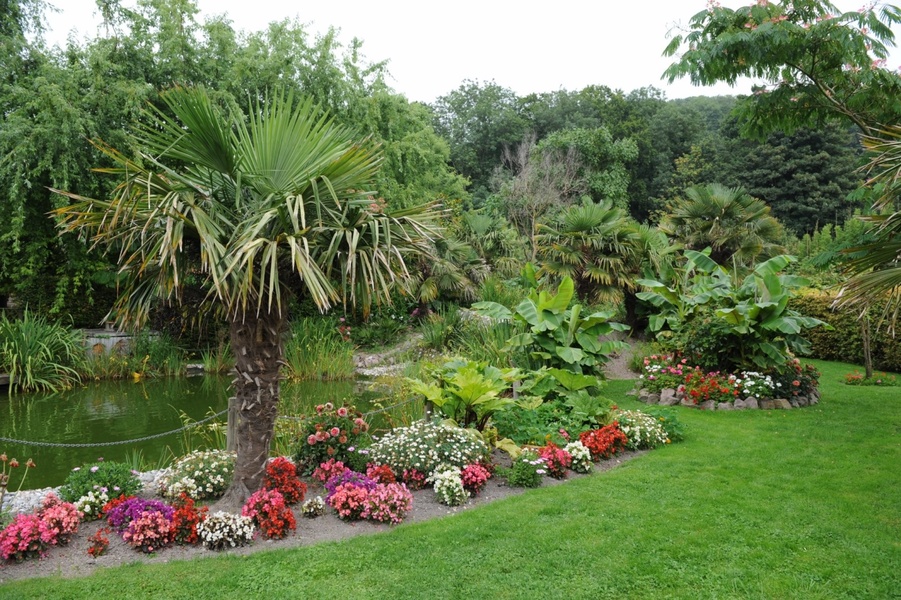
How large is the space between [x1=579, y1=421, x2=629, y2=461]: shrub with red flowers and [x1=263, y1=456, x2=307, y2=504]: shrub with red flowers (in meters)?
2.96

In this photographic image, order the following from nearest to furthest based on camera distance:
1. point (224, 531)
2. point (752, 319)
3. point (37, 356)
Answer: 1. point (224, 531)
2. point (752, 319)
3. point (37, 356)

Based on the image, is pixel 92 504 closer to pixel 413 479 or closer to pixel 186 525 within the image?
pixel 186 525

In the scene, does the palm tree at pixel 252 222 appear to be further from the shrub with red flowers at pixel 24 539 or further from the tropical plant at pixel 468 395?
the tropical plant at pixel 468 395

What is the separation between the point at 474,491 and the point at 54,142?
12278 mm

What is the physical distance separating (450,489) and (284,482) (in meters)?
1.36

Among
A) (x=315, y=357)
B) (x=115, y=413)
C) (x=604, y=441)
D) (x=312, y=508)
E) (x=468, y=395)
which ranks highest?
(x=468, y=395)

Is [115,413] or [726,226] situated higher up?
[726,226]

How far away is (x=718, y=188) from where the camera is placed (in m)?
16.2

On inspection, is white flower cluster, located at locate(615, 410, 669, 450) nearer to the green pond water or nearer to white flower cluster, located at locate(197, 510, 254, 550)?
white flower cluster, located at locate(197, 510, 254, 550)

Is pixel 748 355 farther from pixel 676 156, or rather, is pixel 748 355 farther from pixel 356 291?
pixel 676 156

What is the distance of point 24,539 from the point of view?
13.1 ft

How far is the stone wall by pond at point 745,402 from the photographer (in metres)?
8.91

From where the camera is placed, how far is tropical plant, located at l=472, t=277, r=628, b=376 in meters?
9.59

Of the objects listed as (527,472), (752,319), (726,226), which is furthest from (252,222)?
(726,226)
